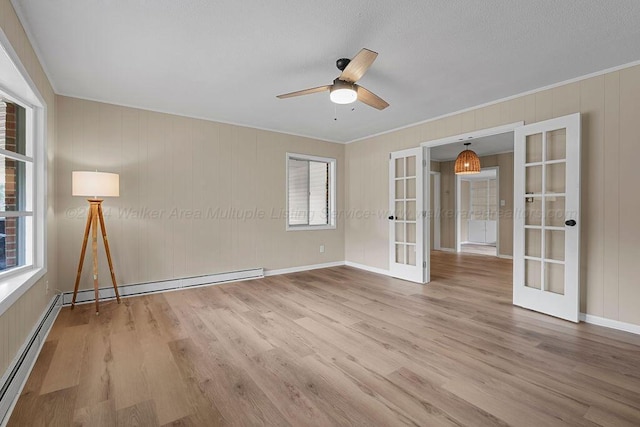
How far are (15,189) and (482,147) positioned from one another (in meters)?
7.59

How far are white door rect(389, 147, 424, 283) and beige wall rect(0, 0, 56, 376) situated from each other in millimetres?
4380

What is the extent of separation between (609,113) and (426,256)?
264 centimetres

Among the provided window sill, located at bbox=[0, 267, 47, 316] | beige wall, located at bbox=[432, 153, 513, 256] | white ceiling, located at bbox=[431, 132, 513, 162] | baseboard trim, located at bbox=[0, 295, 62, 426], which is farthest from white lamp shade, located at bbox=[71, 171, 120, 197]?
beige wall, located at bbox=[432, 153, 513, 256]

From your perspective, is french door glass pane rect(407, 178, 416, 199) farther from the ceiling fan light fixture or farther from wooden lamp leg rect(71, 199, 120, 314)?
wooden lamp leg rect(71, 199, 120, 314)

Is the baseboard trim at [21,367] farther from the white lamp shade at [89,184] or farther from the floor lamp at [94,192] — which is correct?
the white lamp shade at [89,184]

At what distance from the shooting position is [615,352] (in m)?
2.38

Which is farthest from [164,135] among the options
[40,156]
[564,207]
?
[564,207]

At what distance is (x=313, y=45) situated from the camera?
2461 mm

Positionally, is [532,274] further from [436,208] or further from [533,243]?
[436,208]

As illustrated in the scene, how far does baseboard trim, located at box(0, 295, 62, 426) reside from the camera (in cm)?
168

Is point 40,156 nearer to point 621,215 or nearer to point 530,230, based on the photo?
point 530,230

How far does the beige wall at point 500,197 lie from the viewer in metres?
7.03

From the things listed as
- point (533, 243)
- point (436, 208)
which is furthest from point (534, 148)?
point (436, 208)

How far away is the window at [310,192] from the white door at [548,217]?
3248 mm
